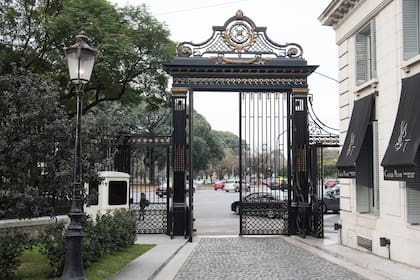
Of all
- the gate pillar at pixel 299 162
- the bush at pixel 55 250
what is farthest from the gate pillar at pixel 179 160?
the bush at pixel 55 250

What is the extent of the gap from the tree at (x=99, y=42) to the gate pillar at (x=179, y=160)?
3374mm

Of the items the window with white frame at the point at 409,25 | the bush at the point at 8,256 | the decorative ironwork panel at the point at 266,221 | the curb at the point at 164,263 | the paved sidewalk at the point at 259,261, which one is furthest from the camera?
the decorative ironwork panel at the point at 266,221

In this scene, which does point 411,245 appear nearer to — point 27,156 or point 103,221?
point 103,221

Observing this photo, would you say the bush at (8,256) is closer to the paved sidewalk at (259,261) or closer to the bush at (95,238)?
the bush at (95,238)

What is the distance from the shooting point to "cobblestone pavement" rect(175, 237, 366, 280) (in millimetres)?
9867

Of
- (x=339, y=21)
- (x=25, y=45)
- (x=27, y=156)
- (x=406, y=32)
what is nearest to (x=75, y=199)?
(x=27, y=156)

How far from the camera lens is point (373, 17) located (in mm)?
12508

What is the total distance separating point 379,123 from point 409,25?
8.39 feet

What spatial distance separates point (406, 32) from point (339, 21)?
4224mm

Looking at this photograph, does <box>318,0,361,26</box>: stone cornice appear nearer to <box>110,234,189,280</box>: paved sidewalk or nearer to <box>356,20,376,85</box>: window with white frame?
<box>356,20,376,85</box>: window with white frame

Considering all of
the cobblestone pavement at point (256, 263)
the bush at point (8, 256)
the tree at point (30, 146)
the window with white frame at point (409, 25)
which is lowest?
the cobblestone pavement at point (256, 263)

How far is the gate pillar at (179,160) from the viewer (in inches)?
648

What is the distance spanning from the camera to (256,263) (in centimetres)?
1141

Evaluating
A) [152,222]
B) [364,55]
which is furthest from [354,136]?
[152,222]
